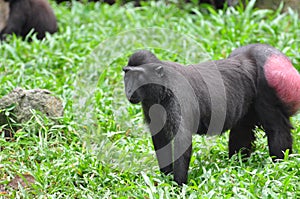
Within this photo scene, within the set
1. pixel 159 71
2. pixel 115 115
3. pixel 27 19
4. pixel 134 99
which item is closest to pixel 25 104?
pixel 115 115

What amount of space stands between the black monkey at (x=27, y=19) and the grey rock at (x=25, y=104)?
14.0 feet

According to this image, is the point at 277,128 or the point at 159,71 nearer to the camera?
the point at 159,71

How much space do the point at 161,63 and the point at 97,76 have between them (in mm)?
3081

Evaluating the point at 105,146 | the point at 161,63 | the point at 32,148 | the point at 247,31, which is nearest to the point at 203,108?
the point at 161,63

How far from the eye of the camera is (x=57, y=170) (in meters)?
5.45

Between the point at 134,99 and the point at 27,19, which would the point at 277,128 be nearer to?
the point at 134,99

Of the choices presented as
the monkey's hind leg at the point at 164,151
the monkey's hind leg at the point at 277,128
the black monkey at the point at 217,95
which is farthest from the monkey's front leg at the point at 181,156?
the monkey's hind leg at the point at 277,128

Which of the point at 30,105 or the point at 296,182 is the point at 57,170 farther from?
the point at 296,182

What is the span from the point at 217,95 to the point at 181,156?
0.69 meters

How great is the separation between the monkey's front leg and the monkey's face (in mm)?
452

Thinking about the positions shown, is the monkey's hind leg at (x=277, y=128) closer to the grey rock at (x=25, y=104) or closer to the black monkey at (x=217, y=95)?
the black monkey at (x=217, y=95)

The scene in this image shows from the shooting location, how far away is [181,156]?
4957mm

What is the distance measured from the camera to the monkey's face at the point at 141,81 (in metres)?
4.92

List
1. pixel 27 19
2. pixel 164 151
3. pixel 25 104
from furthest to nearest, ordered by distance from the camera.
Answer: pixel 27 19 → pixel 25 104 → pixel 164 151
